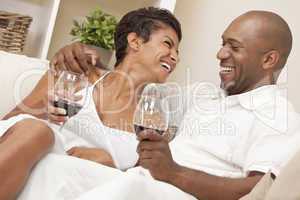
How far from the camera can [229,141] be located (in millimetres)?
1464

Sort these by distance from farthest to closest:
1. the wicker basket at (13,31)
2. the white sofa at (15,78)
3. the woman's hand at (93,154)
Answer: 1. the wicker basket at (13,31)
2. the white sofa at (15,78)
3. the woman's hand at (93,154)

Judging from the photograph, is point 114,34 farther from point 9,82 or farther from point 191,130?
point 191,130

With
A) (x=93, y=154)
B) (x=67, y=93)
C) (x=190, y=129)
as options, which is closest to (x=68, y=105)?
(x=67, y=93)

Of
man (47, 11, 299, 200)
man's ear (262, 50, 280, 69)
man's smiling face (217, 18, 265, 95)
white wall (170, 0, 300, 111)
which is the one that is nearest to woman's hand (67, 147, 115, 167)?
man (47, 11, 299, 200)

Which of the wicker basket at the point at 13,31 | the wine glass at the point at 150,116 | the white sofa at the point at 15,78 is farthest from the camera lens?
the wicker basket at the point at 13,31

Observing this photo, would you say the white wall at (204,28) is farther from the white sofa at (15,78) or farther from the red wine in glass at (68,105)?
the red wine in glass at (68,105)

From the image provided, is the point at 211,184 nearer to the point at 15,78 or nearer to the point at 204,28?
the point at 15,78

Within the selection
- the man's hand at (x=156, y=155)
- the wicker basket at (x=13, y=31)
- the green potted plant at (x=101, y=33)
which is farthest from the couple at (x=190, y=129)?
the wicker basket at (x=13, y=31)

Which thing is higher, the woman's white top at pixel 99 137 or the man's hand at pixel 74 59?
the man's hand at pixel 74 59

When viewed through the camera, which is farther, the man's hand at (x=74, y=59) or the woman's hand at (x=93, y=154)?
the man's hand at (x=74, y=59)

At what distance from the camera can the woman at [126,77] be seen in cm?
166

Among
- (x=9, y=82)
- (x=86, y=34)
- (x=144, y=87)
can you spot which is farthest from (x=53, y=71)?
(x=86, y=34)

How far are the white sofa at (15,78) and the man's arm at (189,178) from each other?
2.40 ft

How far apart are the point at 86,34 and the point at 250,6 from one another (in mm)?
816
